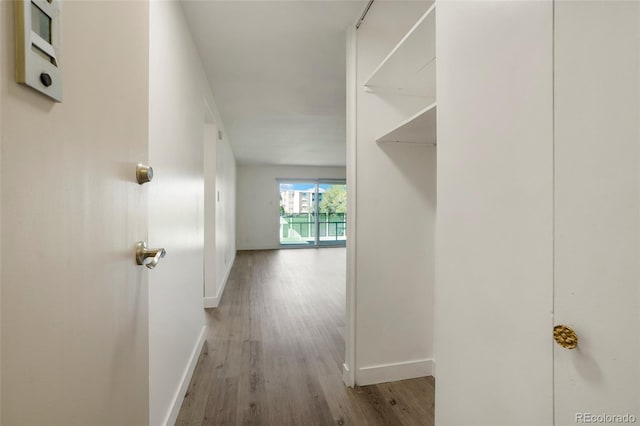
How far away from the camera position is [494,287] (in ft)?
2.50

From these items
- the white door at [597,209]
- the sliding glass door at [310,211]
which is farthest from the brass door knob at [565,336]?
the sliding glass door at [310,211]

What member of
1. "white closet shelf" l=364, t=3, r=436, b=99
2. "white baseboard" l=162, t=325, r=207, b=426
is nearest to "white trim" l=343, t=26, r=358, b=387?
"white closet shelf" l=364, t=3, r=436, b=99

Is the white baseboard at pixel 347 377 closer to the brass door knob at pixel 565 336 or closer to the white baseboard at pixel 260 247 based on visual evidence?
the brass door knob at pixel 565 336

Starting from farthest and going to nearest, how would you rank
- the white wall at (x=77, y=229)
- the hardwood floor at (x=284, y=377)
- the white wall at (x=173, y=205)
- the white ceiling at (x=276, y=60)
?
the white ceiling at (x=276, y=60) < the hardwood floor at (x=284, y=377) < the white wall at (x=173, y=205) < the white wall at (x=77, y=229)

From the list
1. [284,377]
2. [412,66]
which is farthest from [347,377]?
[412,66]

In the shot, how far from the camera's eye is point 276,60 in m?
2.41

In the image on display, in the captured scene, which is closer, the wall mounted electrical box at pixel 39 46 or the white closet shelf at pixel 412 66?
Result: the wall mounted electrical box at pixel 39 46

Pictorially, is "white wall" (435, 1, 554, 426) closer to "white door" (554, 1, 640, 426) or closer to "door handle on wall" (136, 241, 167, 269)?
"white door" (554, 1, 640, 426)

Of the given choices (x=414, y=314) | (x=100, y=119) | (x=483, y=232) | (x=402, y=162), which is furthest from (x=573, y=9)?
(x=414, y=314)

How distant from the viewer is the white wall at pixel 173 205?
1.32 m

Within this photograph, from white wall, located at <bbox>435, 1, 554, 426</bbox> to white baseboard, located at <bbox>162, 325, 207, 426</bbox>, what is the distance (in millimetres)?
1377

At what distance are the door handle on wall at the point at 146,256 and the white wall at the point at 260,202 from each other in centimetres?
768

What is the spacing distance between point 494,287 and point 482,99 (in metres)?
0.52

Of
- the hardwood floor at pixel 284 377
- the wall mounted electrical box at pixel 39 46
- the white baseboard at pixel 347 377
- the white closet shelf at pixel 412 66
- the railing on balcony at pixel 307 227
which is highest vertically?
the white closet shelf at pixel 412 66
